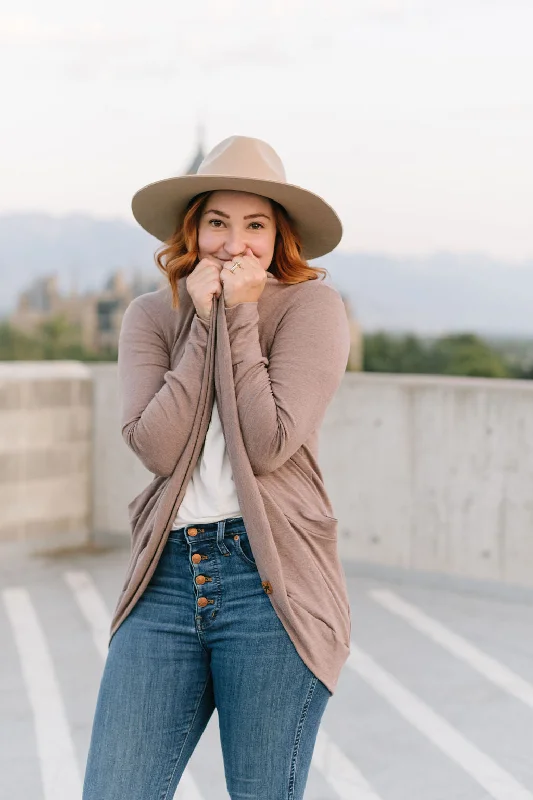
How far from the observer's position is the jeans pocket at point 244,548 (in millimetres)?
1438

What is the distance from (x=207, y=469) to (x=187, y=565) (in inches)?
6.1

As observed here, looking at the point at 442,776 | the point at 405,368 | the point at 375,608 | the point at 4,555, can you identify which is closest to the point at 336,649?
the point at 442,776

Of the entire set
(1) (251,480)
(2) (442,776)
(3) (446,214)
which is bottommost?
(2) (442,776)

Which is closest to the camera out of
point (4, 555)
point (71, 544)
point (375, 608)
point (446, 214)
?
point (375, 608)

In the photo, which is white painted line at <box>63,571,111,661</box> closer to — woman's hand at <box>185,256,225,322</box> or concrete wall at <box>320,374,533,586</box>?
concrete wall at <box>320,374,533,586</box>

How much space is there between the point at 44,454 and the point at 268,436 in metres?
4.36

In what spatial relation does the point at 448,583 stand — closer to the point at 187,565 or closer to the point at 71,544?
the point at 71,544

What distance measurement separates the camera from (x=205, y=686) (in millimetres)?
1480

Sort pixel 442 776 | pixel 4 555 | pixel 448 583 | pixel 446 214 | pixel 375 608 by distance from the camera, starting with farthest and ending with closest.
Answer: pixel 446 214 < pixel 4 555 < pixel 448 583 < pixel 375 608 < pixel 442 776

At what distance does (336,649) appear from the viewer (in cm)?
146

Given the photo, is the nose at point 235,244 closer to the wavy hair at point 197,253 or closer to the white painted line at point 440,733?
the wavy hair at point 197,253

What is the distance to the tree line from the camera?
3164 inches

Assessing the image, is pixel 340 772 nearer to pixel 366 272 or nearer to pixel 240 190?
pixel 240 190

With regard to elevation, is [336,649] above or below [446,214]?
below
